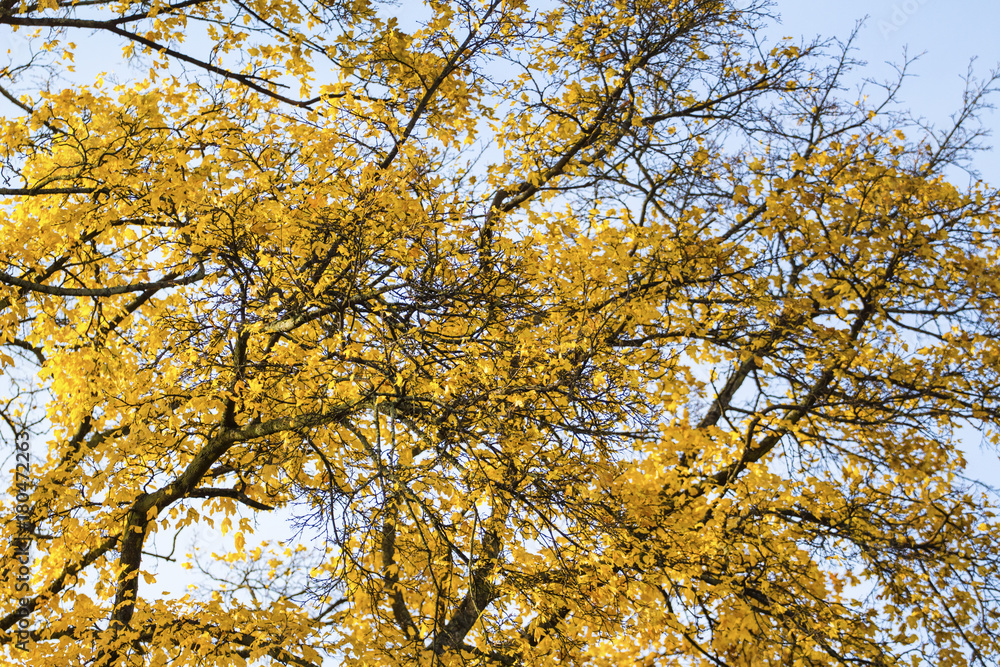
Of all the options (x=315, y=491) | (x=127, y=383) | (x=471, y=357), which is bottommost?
(x=315, y=491)

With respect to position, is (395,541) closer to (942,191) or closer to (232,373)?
(232,373)

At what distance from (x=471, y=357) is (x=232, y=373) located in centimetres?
215

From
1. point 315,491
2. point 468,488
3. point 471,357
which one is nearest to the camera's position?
point 315,491

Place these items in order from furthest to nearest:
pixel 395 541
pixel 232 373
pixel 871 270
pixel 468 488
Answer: pixel 871 270 → pixel 395 541 → pixel 232 373 → pixel 468 488

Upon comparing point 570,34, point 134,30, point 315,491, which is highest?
point 570,34

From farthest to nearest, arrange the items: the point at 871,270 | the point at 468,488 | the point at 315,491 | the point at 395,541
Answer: the point at 871,270 < the point at 395,541 < the point at 468,488 < the point at 315,491

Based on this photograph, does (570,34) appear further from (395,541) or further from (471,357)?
(395,541)

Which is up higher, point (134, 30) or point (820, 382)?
point (134, 30)

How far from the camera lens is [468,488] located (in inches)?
203

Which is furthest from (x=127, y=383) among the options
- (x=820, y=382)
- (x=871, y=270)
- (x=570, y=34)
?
(x=871, y=270)

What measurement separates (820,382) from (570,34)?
5.06 meters

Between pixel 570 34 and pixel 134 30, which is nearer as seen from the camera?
pixel 134 30

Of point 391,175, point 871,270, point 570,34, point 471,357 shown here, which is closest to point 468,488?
point 471,357

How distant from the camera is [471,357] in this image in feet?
18.1
